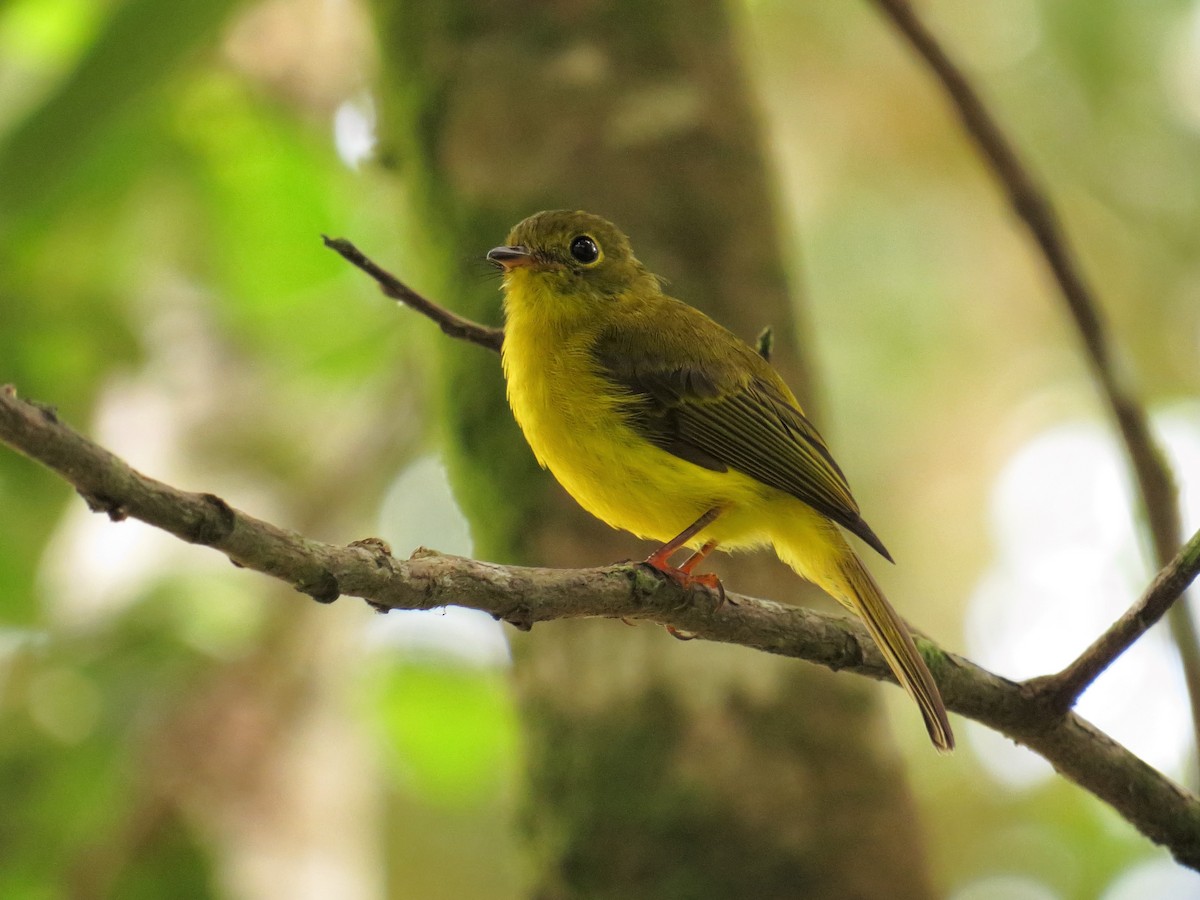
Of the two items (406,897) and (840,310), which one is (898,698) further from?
(406,897)

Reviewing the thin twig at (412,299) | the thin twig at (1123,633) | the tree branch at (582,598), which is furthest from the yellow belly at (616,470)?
the thin twig at (1123,633)

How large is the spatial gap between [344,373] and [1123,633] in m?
4.75

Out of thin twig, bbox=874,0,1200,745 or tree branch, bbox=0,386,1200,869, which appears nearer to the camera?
tree branch, bbox=0,386,1200,869

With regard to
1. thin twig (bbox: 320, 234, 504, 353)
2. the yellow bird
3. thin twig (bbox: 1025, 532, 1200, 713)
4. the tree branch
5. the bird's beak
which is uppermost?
the bird's beak

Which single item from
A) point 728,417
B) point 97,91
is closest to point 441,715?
point 728,417

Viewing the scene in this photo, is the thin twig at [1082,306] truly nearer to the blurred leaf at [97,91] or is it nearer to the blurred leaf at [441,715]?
the blurred leaf at [97,91]

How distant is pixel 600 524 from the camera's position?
11.8ft

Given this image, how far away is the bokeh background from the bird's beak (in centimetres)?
24

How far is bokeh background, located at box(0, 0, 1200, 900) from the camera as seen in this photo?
4.34 metres

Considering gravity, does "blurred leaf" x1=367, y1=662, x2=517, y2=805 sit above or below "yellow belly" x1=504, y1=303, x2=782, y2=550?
above

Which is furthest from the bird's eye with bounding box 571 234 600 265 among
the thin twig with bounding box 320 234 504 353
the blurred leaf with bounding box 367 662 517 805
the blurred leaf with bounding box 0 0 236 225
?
the blurred leaf with bounding box 367 662 517 805

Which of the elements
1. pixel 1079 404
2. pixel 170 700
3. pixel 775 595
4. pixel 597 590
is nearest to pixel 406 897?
pixel 170 700

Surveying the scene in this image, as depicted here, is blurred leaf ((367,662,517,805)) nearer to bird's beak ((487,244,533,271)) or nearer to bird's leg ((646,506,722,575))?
bird's beak ((487,244,533,271))

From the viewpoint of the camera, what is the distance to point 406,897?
1018cm
